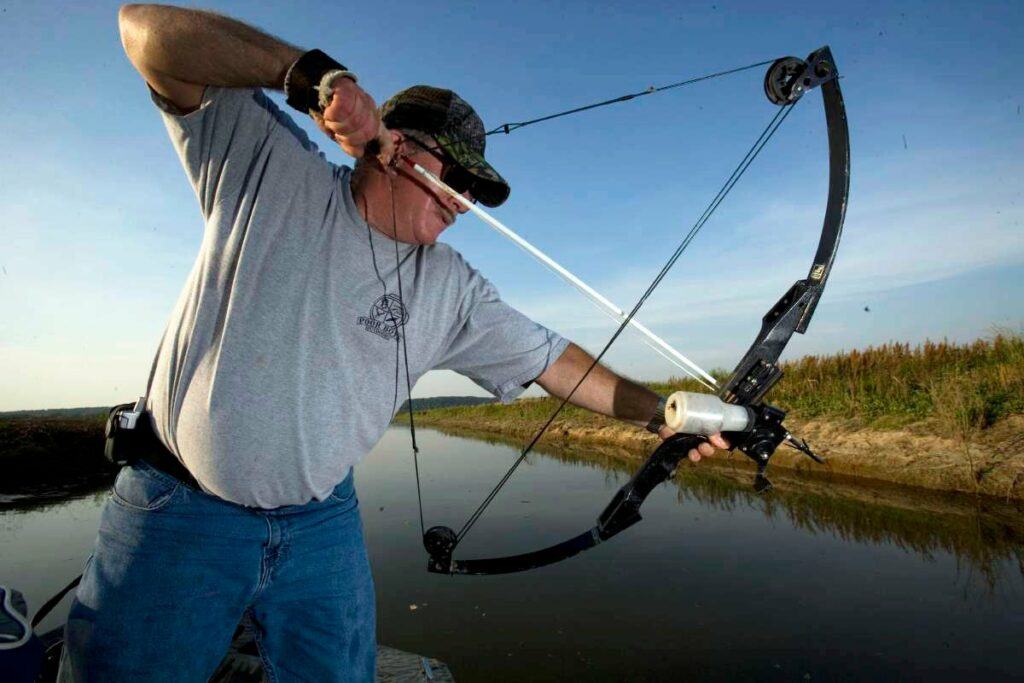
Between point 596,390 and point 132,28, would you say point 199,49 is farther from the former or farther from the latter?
point 596,390

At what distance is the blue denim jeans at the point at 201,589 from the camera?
4.87 feet

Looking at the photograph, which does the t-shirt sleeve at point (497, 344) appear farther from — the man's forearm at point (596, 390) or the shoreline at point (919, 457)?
the shoreline at point (919, 457)

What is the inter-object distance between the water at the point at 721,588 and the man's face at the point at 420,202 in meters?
3.41

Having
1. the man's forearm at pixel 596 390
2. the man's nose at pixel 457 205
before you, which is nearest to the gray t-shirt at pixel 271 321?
the man's nose at pixel 457 205

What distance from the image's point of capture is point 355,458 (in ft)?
6.34

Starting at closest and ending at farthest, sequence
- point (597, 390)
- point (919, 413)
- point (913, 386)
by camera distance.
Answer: point (597, 390) → point (919, 413) → point (913, 386)

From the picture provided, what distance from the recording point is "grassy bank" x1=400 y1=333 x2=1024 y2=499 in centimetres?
670

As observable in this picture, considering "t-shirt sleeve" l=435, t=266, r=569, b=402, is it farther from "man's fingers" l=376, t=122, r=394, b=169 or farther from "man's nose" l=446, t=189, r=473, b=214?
"man's fingers" l=376, t=122, r=394, b=169

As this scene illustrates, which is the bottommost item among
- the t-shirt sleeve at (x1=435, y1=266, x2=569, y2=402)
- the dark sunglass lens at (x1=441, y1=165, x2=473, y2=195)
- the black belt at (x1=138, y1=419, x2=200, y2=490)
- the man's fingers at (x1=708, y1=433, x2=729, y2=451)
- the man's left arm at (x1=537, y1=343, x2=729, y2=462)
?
the black belt at (x1=138, y1=419, x2=200, y2=490)

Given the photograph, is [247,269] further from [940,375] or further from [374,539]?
[940,375]

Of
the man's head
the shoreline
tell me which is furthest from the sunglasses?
the shoreline

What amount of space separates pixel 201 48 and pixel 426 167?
2.65ft

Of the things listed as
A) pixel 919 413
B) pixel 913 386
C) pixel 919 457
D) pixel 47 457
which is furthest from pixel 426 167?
pixel 47 457

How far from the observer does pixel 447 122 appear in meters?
2.04
